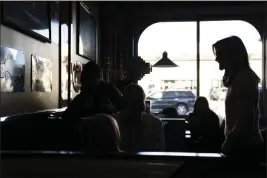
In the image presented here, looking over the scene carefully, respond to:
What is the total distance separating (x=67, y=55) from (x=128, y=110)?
4.67 ft

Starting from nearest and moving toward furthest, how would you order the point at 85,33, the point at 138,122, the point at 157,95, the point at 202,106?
the point at 138,122
the point at 202,106
the point at 85,33
the point at 157,95

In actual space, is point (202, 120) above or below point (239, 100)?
below

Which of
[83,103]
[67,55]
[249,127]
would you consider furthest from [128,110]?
[67,55]

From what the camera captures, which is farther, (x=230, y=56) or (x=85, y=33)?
(x=85, y=33)

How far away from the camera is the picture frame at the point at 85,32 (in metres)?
3.69

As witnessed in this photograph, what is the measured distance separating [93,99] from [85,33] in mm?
1818

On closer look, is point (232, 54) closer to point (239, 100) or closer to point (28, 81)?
point (239, 100)

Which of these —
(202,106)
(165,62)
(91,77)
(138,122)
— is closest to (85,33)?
(202,106)

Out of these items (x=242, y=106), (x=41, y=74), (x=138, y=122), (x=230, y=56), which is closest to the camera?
(x=242, y=106)

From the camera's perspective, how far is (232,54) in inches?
64.8

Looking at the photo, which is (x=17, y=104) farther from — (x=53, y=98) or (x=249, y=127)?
(x=249, y=127)

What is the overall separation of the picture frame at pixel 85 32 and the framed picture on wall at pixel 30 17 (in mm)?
879

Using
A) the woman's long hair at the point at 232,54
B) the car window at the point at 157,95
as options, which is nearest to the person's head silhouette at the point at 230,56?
the woman's long hair at the point at 232,54

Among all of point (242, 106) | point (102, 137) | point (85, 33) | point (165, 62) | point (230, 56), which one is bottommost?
point (102, 137)
